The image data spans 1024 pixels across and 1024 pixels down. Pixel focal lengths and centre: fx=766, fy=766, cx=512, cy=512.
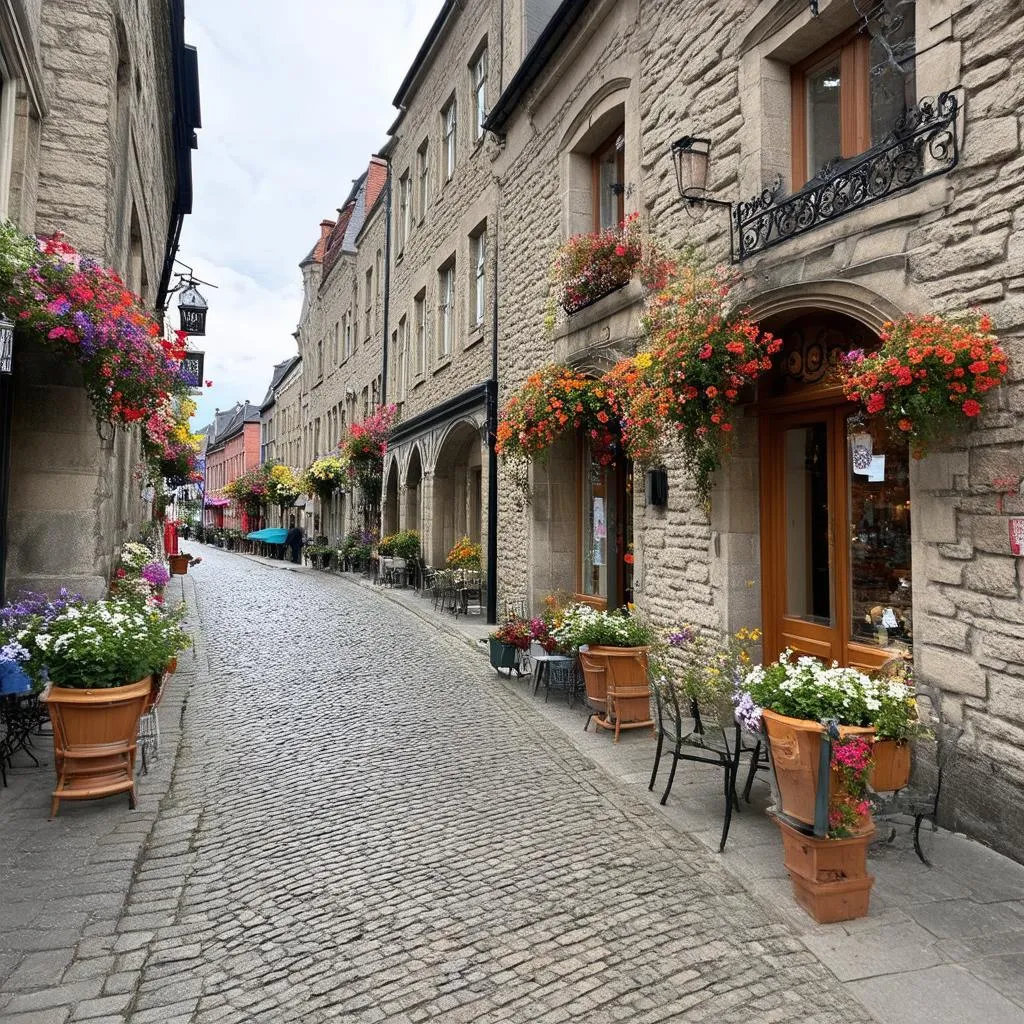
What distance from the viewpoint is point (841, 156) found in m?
5.38

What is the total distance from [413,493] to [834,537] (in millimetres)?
13777

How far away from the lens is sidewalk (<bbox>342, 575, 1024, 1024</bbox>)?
271 cm

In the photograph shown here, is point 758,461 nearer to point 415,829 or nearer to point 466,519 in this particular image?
point 415,829

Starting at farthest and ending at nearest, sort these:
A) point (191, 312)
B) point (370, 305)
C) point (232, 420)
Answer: point (232, 420)
point (370, 305)
point (191, 312)

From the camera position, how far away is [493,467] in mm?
11977

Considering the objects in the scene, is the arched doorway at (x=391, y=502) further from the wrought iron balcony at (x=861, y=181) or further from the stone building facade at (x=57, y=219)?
the wrought iron balcony at (x=861, y=181)

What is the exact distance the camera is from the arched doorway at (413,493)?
17.7m

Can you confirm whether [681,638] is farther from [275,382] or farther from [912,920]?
[275,382]

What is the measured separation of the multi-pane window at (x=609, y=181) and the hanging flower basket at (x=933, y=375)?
16.5 ft

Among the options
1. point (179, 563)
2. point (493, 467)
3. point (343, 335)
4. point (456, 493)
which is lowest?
point (179, 563)

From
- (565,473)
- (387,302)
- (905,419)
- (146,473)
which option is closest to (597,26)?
(565,473)

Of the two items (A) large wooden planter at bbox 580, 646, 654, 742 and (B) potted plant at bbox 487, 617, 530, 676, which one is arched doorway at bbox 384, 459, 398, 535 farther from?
(A) large wooden planter at bbox 580, 646, 654, 742

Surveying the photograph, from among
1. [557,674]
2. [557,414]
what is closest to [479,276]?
[557,414]

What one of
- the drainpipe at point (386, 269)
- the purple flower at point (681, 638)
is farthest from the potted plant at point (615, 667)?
the drainpipe at point (386, 269)
